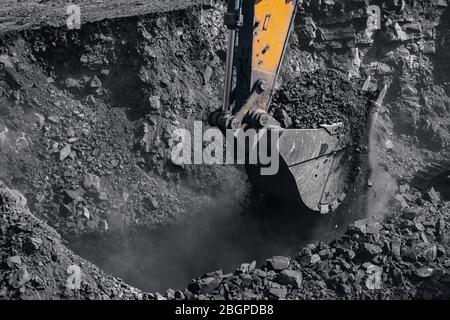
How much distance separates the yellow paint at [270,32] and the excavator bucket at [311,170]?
92cm

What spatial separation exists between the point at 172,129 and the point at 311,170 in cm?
313

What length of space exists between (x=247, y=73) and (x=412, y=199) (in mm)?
3939

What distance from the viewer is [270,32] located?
8.70 m

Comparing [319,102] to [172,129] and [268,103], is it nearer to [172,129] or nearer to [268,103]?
[268,103]

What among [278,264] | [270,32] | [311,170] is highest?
[270,32]

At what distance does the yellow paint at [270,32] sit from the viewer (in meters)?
8.55

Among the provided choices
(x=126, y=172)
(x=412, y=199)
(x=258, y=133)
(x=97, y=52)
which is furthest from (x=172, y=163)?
(x=412, y=199)

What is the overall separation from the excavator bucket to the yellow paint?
92 centimetres

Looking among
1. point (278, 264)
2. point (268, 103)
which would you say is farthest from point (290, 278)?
point (268, 103)

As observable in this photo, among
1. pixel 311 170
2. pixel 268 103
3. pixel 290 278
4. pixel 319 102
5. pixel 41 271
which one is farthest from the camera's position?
pixel 319 102

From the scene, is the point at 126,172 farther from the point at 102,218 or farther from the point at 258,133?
the point at 258,133

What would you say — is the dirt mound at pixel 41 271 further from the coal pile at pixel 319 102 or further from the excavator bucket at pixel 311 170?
the coal pile at pixel 319 102

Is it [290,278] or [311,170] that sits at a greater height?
[311,170]

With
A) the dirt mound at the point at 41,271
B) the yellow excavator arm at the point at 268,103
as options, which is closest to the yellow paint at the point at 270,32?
the yellow excavator arm at the point at 268,103
